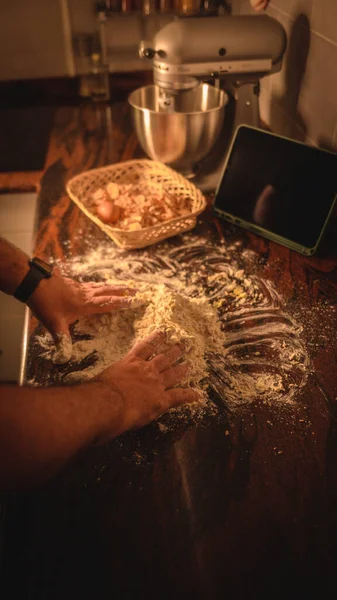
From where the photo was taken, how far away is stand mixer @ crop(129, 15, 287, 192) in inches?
52.7

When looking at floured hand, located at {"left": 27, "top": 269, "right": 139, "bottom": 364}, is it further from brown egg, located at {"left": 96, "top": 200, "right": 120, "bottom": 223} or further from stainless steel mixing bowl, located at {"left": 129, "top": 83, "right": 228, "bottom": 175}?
stainless steel mixing bowl, located at {"left": 129, "top": 83, "right": 228, "bottom": 175}

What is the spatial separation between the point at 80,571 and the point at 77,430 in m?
0.19

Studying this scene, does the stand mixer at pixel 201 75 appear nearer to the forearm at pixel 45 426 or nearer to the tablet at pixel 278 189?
the tablet at pixel 278 189

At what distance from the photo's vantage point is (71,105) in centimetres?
243

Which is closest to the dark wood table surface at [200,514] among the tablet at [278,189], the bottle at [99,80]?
the tablet at [278,189]

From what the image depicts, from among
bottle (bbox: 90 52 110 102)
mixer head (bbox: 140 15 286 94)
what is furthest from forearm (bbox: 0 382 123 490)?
bottle (bbox: 90 52 110 102)

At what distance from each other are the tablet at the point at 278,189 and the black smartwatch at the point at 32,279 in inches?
22.8

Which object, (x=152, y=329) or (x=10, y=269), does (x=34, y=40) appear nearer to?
(x=10, y=269)

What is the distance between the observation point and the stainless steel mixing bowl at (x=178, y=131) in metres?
1.48

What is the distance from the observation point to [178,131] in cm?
150

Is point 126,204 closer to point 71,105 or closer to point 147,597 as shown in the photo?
point 147,597

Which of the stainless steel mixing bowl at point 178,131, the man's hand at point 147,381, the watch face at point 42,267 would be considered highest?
the stainless steel mixing bowl at point 178,131

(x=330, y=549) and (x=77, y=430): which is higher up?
(x=77, y=430)

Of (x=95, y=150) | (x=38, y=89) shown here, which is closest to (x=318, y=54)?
(x=95, y=150)
